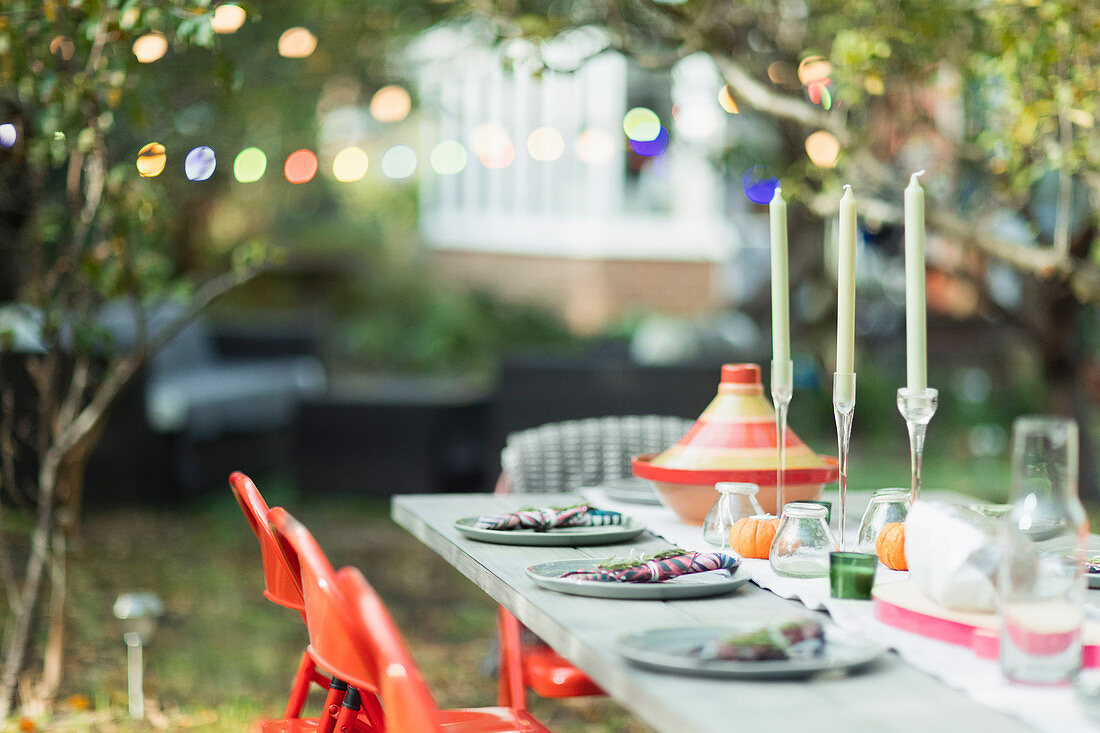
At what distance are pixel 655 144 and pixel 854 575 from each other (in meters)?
4.25

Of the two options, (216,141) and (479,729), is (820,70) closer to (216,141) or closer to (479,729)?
(216,141)

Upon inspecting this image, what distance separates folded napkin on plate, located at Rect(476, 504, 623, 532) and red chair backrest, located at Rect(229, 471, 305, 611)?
0.32 metres

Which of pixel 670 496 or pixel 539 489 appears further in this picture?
pixel 539 489

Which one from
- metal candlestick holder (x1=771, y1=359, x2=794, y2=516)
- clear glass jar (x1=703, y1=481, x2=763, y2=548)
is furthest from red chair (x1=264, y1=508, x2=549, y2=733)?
metal candlestick holder (x1=771, y1=359, x2=794, y2=516)

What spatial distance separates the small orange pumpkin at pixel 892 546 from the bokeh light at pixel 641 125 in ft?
12.6

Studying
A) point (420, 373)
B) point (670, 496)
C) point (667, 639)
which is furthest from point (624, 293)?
point (667, 639)

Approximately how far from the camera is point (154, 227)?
11.7ft

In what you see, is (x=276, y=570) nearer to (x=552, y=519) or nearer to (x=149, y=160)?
(x=552, y=519)

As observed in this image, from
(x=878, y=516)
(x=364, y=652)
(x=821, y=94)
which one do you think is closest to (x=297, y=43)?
(x=821, y=94)

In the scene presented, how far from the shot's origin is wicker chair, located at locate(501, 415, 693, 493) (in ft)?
9.94

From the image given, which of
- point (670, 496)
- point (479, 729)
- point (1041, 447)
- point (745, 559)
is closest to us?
point (1041, 447)

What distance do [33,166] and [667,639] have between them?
265cm

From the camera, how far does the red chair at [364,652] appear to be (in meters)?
1.21

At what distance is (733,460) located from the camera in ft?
6.98
